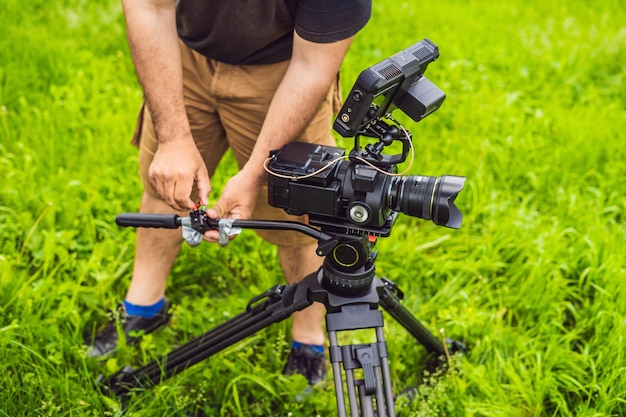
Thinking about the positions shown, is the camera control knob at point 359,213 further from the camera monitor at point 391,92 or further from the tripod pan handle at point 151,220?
the tripod pan handle at point 151,220

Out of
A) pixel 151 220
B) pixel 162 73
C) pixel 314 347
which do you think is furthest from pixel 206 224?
pixel 314 347

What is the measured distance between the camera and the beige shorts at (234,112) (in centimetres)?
252

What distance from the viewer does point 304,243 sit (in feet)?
8.90

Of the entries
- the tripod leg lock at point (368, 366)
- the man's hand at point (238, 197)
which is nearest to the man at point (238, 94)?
the man's hand at point (238, 197)

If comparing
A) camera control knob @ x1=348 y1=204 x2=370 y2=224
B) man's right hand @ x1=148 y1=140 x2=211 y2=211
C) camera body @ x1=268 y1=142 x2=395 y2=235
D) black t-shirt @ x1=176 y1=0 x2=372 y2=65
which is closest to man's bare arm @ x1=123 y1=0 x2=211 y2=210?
man's right hand @ x1=148 y1=140 x2=211 y2=211

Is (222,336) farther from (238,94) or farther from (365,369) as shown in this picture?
(238,94)

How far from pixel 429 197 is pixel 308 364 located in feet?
4.28

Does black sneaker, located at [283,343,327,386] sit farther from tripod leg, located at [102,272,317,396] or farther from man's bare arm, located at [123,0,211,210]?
man's bare arm, located at [123,0,211,210]

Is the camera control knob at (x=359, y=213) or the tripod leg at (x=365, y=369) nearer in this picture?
the camera control knob at (x=359, y=213)

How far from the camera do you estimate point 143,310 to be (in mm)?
2975

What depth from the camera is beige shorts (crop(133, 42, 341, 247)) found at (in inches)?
99.3

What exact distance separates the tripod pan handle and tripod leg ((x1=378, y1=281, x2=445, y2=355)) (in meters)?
0.69

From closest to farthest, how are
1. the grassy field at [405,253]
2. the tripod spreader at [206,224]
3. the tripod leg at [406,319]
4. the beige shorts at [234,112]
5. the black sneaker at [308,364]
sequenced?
the tripod spreader at [206,224] → the tripod leg at [406,319] → the beige shorts at [234,112] → the grassy field at [405,253] → the black sneaker at [308,364]

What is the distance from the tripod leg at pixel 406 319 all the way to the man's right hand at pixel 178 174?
0.66 m
